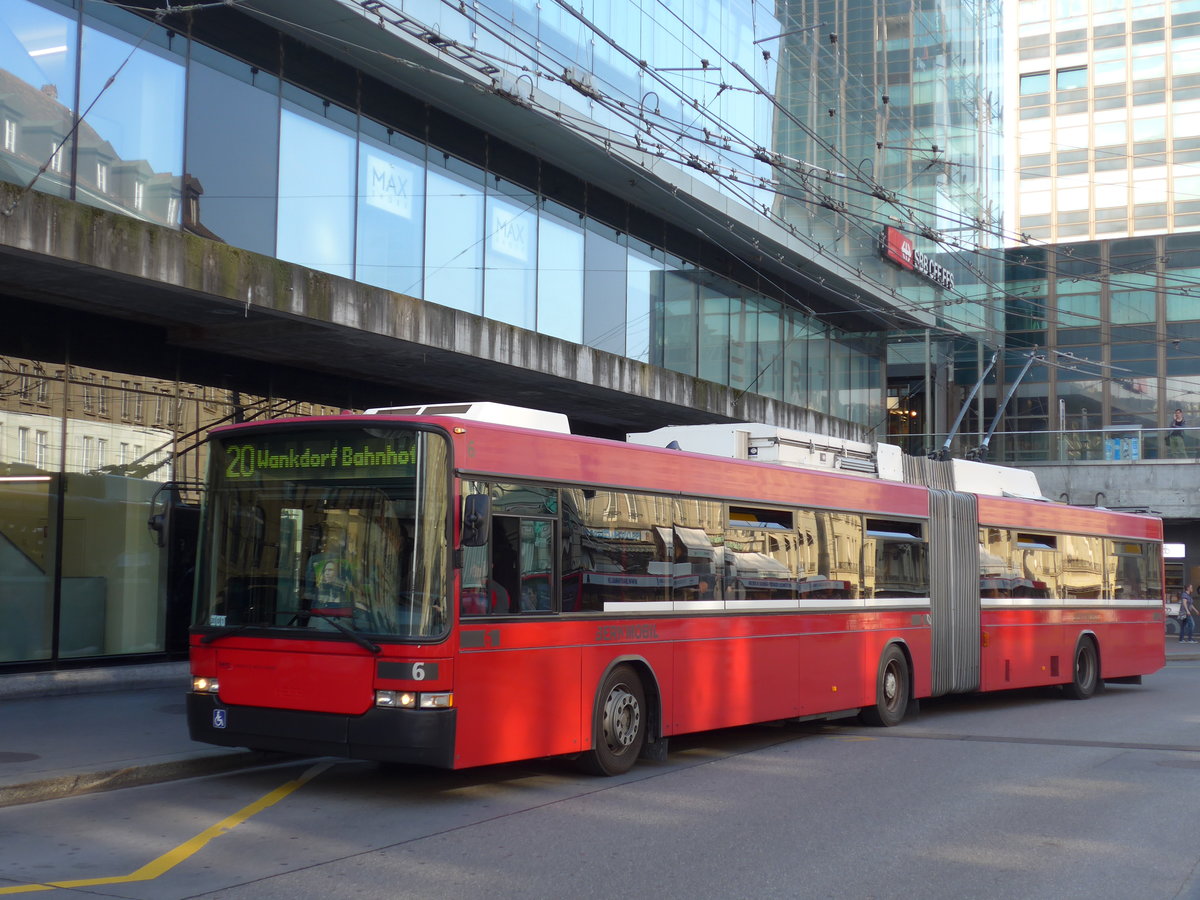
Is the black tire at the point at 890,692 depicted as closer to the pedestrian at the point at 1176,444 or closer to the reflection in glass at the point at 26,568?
the reflection in glass at the point at 26,568

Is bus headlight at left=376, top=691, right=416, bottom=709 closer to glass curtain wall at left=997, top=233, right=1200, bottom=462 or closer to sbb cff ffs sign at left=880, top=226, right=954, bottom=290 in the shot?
sbb cff ffs sign at left=880, top=226, right=954, bottom=290

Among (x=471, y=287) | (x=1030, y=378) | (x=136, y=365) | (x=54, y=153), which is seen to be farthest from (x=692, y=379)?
(x=1030, y=378)

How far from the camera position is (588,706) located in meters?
10.4

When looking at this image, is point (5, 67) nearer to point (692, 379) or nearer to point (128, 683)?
point (128, 683)

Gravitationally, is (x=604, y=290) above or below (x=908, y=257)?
below

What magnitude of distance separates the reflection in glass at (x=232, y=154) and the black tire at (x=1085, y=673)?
13065 mm

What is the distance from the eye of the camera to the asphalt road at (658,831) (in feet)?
23.1

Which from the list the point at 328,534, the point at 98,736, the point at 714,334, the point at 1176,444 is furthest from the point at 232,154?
the point at 1176,444

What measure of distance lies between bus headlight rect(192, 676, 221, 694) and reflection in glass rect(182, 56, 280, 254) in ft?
23.5

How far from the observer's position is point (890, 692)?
603 inches

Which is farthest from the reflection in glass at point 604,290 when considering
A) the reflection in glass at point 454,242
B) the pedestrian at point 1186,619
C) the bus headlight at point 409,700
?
the pedestrian at point 1186,619

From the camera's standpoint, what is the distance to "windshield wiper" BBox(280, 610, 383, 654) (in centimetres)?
895

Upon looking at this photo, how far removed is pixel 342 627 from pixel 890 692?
8310 millimetres

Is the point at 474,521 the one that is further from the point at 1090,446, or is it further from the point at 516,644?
the point at 1090,446
